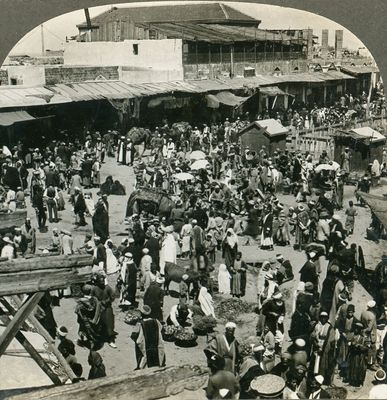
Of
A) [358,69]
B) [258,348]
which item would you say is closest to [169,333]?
[258,348]

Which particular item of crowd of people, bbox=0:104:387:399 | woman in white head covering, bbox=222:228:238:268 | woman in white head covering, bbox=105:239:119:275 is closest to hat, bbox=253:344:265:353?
crowd of people, bbox=0:104:387:399

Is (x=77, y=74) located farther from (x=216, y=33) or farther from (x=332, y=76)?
(x=332, y=76)

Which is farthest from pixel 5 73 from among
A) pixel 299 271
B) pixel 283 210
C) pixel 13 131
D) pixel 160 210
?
pixel 299 271

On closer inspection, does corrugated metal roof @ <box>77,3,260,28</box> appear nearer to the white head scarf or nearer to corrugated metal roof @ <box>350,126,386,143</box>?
corrugated metal roof @ <box>350,126,386,143</box>

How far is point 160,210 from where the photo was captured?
1010cm

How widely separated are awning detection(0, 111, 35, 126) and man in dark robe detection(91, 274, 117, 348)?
146 inches

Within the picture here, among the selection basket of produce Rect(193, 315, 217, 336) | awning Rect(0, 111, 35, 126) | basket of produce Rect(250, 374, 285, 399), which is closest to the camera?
basket of produce Rect(250, 374, 285, 399)

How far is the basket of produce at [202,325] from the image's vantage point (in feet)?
Result: 27.5

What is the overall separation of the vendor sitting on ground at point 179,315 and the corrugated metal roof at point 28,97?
17.7ft

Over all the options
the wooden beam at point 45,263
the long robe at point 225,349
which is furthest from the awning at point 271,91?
the wooden beam at point 45,263

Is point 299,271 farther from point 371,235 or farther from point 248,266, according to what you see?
point 371,235

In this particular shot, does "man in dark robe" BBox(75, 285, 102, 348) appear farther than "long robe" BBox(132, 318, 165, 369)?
Yes

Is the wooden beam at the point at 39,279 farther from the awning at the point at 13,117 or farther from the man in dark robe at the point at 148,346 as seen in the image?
the awning at the point at 13,117

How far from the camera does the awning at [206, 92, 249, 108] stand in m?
9.97
